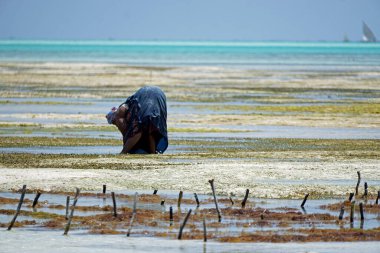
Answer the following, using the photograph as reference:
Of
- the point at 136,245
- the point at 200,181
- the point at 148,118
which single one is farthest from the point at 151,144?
the point at 136,245

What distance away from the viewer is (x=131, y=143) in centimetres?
2630

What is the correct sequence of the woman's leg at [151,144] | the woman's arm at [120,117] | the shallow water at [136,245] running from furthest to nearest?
the woman's arm at [120,117], the woman's leg at [151,144], the shallow water at [136,245]

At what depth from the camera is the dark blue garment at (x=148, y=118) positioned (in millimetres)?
26375

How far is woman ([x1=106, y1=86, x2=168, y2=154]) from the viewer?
2634 centimetres

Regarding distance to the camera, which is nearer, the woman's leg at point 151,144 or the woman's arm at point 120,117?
the woman's leg at point 151,144

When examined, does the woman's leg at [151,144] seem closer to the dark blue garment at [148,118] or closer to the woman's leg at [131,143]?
the dark blue garment at [148,118]

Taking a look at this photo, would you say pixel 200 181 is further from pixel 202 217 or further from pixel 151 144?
pixel 151 144

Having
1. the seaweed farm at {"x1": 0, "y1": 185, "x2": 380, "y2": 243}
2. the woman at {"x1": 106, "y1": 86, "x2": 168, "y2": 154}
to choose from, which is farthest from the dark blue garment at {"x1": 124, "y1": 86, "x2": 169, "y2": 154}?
the seaweed farm at {"x1": 0, "y1": 185, "x2": 380, "y2": 243}

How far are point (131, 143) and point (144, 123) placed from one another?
57 cm

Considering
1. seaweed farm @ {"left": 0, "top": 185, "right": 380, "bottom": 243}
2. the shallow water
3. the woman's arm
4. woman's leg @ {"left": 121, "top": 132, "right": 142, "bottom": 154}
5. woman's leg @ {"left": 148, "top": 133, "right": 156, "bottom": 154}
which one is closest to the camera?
the shallow water

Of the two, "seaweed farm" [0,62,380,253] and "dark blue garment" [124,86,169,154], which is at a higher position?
"dark blue garment" [124,86,169,154]

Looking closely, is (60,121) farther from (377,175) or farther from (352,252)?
(352,252)

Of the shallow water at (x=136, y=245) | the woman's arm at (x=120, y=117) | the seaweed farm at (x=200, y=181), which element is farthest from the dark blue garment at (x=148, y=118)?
the shallow water at (x=136, y=245)

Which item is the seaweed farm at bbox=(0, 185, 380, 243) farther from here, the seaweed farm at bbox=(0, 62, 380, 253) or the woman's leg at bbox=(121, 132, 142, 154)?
the woman's leg at bbox=(121, 132, 142, 154)
